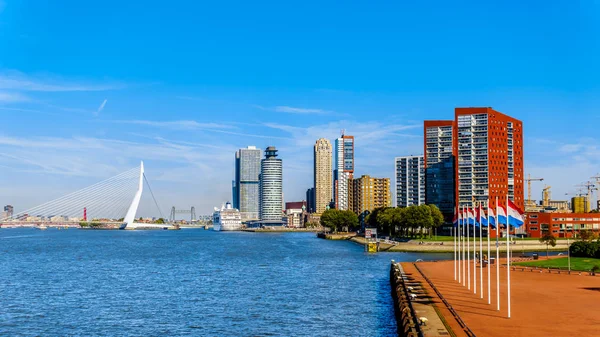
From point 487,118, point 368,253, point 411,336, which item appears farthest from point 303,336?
point 487,118

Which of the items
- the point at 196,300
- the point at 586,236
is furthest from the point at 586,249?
the point at 196,300

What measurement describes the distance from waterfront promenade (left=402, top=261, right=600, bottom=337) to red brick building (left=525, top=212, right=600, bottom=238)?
11709cm

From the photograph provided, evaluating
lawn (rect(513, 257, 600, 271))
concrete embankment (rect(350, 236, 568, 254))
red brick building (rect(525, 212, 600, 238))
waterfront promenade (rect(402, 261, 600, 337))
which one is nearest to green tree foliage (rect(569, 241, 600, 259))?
lawn (rect(513, 257, 600, 271))

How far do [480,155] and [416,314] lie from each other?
155 metres

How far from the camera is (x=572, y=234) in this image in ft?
612

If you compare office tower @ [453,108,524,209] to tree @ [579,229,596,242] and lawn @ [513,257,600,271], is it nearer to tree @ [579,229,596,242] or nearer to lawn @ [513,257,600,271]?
tree @ [579,229,596,242]

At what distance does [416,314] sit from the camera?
1785 inches

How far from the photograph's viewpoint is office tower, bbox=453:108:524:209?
192500mm

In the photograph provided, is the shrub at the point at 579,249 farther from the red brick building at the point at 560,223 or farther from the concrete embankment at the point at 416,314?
the red brick building at the point at 560,223

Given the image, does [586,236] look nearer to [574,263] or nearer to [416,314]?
[574,263]

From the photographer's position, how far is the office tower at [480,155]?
192500 mm

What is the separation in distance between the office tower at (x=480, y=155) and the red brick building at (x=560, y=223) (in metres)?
11.3

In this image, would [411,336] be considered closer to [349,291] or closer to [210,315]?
[210,315]

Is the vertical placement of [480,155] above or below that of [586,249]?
above
